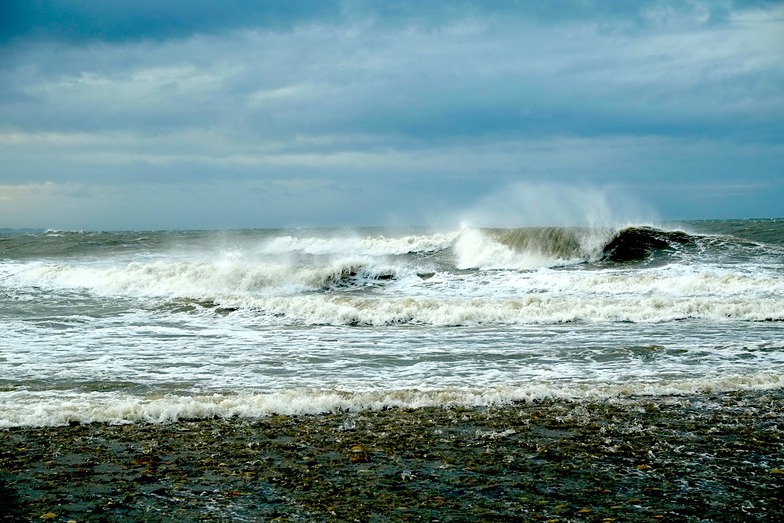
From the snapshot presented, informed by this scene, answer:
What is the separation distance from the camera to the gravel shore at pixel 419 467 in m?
4.49

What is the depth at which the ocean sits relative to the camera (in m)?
8.29

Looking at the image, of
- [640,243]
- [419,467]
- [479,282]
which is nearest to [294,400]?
[419,467]

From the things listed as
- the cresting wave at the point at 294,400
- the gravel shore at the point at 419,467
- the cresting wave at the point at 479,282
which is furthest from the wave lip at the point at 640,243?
the gravel shore at the point at 419,467

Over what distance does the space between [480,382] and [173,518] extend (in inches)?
216

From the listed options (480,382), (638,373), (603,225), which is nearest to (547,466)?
(480,382)

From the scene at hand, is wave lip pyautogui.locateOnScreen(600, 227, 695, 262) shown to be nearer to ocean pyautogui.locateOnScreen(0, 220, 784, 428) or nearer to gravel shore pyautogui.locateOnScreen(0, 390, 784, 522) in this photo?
ocean pyautogui.locateOnScreen(0, 220, 784, 428)

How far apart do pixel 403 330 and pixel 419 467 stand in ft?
30.5

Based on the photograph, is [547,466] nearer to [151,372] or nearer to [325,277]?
[151,372]

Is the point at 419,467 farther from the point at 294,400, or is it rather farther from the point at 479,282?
the point at 479,282

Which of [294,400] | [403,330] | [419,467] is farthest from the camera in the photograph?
[403,330]

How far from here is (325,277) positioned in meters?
23.6

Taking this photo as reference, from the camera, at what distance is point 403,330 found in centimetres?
1469

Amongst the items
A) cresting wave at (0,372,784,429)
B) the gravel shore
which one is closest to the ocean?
cresting wave at (0,372,784,429)

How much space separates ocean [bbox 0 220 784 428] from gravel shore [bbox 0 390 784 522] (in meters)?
0.84
